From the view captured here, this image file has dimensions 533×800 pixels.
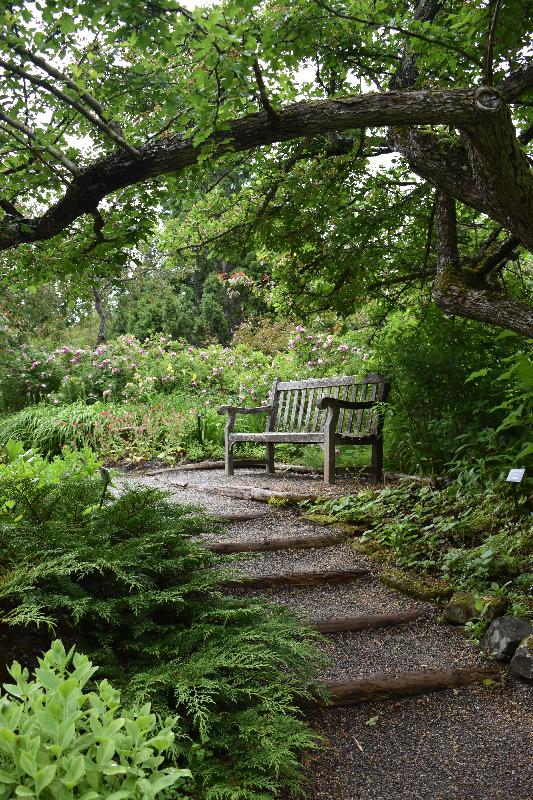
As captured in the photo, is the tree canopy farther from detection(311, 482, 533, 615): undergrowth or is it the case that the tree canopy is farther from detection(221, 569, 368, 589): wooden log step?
detection(221, 569, 368, 589): wooden log step

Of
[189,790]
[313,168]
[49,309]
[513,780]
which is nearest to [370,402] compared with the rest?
[313,168]

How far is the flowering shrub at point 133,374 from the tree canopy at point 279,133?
224 inches

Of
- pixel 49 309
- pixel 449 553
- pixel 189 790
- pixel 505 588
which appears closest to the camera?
pixel 189 790

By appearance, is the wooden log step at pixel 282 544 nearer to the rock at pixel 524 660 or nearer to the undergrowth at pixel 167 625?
the undergrowth at pixel 167 625

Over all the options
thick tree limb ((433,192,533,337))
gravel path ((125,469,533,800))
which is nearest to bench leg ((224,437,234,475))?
gravel path ((125,469,533,800))

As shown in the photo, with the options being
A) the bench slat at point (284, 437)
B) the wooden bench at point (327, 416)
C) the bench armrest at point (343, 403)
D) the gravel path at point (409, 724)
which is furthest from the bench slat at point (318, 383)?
the gravel path at point (409, 724)

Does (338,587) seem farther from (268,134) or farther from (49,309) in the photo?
(49,309)

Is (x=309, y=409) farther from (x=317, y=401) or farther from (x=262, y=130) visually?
(x=262, y=130)

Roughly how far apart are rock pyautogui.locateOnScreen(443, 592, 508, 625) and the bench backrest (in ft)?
9.75

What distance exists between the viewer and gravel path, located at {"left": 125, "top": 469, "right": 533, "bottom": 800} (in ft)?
8.67

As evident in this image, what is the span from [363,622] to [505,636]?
31.1 inches

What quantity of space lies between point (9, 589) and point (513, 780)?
2133 mm

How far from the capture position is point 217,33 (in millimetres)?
2631

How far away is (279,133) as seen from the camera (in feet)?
12.0
